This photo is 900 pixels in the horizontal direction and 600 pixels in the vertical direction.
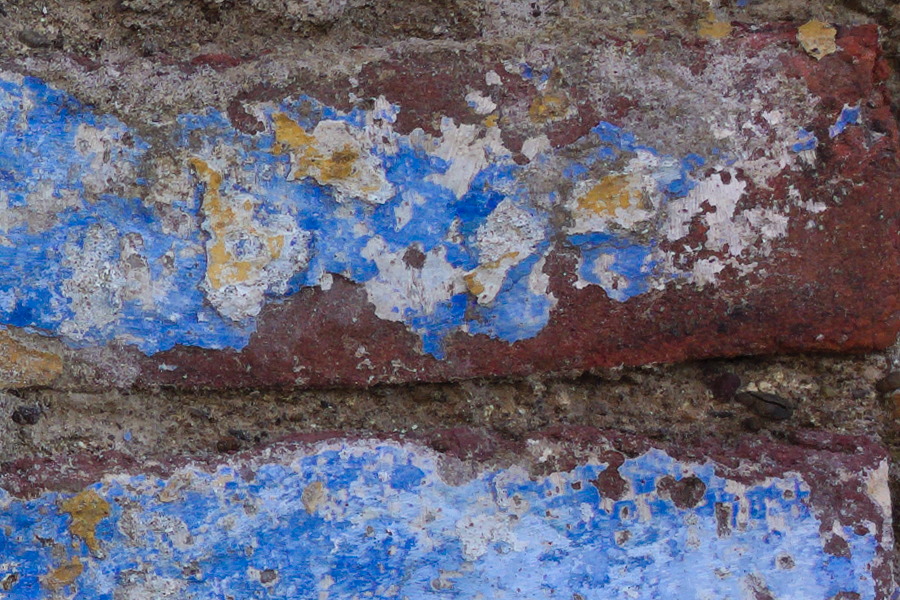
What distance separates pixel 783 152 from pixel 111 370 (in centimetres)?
59

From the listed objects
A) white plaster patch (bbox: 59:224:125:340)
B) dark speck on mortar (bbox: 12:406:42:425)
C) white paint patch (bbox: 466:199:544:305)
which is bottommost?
dark speck on mortar (bbox: 12:406:42:425)

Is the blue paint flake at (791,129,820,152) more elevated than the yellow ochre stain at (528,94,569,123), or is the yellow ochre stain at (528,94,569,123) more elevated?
the blue paint flake at (791,129,820,152)

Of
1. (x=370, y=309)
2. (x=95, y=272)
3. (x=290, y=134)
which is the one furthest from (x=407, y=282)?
(x=95, y=272)

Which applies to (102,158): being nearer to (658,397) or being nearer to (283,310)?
(283,310)

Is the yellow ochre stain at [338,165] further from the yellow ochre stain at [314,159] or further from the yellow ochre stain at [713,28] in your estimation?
the yellow ochre stain at [713,28]

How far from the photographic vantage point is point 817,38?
0.72 metres

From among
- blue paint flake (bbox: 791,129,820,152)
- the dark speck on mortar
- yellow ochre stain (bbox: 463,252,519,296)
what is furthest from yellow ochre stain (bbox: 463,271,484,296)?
the dark speck on mortar

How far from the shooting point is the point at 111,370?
744 mm

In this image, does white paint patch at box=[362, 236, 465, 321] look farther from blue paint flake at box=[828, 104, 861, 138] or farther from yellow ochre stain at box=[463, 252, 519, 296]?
blue paint flake at box=[828, 104, 861, 138]

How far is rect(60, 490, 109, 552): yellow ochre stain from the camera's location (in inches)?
28.8

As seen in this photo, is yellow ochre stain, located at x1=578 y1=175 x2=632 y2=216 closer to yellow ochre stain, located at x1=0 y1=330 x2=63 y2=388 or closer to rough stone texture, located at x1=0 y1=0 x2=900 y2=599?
rough stone texture, located at x1=0 y1=0 x2=900 y2=599

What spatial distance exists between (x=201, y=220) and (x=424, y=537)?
320mm

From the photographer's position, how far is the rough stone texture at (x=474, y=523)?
71cm

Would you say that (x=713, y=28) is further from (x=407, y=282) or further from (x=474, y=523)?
(x=474, y=523)
